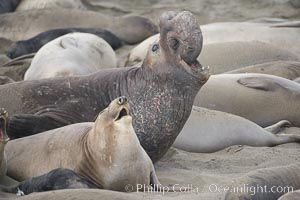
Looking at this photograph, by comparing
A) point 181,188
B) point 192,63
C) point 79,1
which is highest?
point 192,63

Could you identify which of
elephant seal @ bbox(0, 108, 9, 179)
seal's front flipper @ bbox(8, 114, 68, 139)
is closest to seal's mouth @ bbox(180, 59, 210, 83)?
seal's front flipper @ bbox(8, 114, 68, 139)

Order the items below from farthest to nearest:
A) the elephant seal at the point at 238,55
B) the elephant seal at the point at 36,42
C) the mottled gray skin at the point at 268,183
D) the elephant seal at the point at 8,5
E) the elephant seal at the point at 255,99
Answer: the elephant seal at the point at 8,5
the elephant seal at the point at 36,42
the elephant seal at the point at 238,55
the elephant seal at the point at 255,99
the mottled gray skin at the point at 268,183

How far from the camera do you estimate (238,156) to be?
7.14 metres

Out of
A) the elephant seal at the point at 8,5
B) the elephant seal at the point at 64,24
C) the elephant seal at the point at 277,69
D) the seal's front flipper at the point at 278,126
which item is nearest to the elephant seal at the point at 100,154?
the seal's front flipper at the point at 278,126

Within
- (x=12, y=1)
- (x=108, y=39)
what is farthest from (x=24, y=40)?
(x=12, y=1)

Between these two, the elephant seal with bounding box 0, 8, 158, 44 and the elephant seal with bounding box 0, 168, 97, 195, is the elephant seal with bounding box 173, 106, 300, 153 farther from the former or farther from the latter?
the elephant seal with bounding box 0, 8, 158, 44

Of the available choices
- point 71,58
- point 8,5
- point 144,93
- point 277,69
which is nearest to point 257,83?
point 277,69

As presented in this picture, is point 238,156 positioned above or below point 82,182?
below

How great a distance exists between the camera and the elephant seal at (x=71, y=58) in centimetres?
881

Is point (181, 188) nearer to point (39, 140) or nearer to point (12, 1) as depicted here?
point (39, 140)

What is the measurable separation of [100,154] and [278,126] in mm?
2521

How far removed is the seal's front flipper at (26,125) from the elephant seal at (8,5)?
20.8ft

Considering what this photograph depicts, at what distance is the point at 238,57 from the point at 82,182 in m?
4.39

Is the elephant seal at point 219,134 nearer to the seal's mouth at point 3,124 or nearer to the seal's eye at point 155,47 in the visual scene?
the seal's eye at point 155,47
